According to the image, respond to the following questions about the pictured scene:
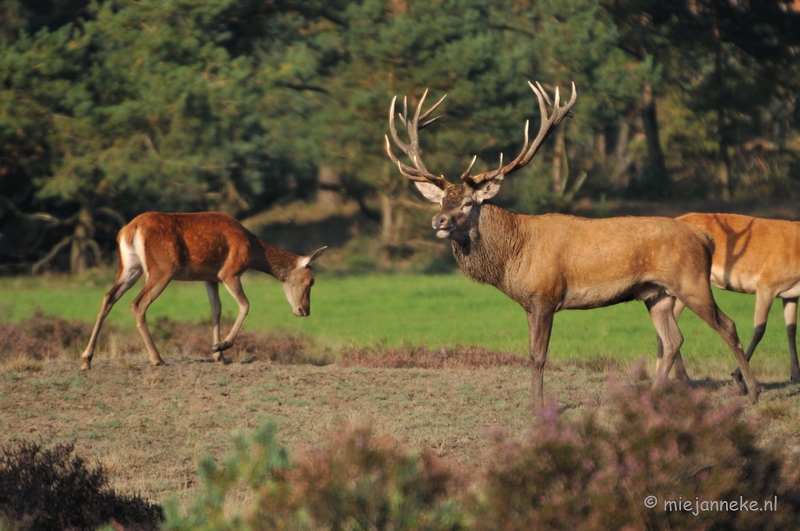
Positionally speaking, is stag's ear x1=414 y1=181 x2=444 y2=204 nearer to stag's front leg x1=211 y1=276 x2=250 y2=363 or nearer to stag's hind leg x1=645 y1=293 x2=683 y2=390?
stag's hind leg x1=645 y1=293 x2=683 y2=390

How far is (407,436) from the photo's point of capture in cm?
860

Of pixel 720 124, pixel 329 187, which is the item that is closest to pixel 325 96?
pixel 329 187

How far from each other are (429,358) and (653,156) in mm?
22977

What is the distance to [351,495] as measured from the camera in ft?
16.1

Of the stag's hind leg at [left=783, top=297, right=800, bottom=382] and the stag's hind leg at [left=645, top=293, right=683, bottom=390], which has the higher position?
the stag's hind leg at [left=645, top=293, right=683, bottom=390]

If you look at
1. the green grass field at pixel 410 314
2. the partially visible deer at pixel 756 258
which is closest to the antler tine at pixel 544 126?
the partially visible deer at pixel 756 258

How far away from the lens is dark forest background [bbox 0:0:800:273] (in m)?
23.8

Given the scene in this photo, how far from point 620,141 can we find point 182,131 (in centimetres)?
2293

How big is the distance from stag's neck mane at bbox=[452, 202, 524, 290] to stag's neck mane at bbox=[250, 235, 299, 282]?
13.3ft

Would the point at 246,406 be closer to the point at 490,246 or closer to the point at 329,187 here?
the point at 490,246

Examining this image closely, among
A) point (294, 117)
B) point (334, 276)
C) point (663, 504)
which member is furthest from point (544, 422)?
point (294, 117)

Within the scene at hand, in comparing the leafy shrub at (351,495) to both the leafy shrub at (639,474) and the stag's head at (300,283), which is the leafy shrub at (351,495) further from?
the stag's head at (300,283)

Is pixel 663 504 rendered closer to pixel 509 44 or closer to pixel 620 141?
pixel 509 44

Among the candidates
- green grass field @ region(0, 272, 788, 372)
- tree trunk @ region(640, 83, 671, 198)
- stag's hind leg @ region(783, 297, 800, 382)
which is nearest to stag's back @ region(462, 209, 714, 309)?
stag's hind leg @ region(783, 297, 800, 382)
